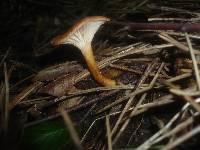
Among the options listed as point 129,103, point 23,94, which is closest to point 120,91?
point 129,103

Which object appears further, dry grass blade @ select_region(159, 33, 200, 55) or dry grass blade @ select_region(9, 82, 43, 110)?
dry grass blade @ select_region(9, 82, 43, 110)

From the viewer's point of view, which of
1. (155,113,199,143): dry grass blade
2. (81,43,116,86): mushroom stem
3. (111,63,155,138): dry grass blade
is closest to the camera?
(155,113,199,143): dry grass blade

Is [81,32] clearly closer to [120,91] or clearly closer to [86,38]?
[86,38]

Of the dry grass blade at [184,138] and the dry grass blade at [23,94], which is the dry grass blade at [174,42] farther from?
the dry grass blade at [23,94]

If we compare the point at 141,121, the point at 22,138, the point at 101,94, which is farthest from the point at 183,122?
the point at 22,138

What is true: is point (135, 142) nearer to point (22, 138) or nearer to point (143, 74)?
point (143, 74)

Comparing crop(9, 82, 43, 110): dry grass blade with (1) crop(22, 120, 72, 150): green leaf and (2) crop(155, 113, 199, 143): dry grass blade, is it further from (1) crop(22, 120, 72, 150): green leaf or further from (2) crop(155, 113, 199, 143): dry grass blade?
(2) crop(155, 113, 199, 143): dry grass blade

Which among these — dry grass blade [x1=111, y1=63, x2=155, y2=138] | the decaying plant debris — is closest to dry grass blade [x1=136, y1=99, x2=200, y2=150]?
the decaying plant debris
